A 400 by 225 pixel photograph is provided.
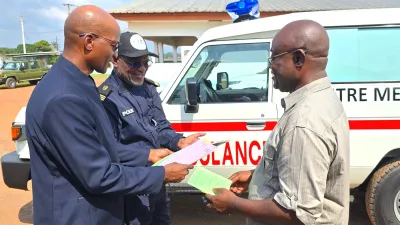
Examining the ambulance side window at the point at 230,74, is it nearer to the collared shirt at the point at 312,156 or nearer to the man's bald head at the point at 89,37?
the man's bald head at the point at 89,37

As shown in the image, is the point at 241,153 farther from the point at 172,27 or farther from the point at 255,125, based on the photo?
the point at 172,27

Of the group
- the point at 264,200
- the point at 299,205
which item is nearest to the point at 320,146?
the point at 299,205

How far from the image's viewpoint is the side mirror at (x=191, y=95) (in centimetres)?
338

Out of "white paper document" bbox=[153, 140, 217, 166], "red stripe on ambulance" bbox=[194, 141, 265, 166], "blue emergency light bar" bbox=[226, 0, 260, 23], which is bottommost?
"red stripe on ambulance" bbox=[194, 141, 265, 166]

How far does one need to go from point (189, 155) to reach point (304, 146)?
0.94 metres

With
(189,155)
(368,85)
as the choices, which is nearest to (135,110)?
(189,155)

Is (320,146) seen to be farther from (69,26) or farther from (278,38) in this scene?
(69,26)

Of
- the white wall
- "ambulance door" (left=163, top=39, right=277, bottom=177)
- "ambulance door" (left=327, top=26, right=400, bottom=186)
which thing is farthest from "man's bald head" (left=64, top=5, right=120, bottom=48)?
the white wall

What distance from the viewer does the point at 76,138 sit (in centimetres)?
154

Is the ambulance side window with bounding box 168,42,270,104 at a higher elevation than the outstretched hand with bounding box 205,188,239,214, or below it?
higher

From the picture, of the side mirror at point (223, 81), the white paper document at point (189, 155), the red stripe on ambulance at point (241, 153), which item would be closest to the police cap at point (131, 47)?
the white paper document at point (189, 155)

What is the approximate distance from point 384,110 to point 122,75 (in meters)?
2.38

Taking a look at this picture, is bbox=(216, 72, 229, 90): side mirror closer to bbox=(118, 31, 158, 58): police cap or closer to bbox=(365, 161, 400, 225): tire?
bbox=(118, 31, 158, 58): police cap

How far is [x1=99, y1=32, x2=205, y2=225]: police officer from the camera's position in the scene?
2.41 m
